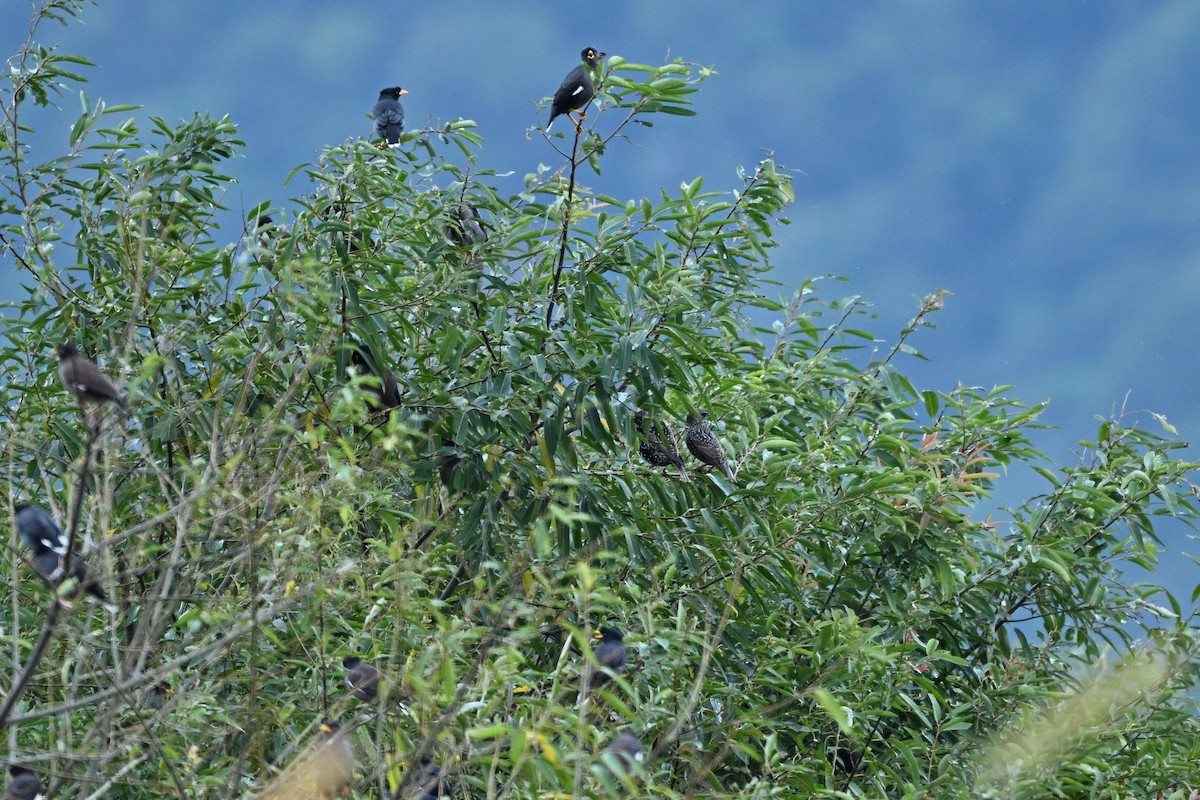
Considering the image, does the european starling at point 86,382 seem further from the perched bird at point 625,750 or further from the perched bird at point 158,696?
the perched bird at point 625,750

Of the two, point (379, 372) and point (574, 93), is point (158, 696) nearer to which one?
point (379, 372)

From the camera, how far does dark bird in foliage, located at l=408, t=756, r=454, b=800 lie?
3194mm

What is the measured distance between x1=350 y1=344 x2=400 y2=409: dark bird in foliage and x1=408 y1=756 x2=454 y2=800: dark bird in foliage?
181cm

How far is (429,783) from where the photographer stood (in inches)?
126

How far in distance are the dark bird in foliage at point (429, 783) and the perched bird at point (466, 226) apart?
246 centimetres

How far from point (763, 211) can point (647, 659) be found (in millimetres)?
2166

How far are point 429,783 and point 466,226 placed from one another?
3051mm

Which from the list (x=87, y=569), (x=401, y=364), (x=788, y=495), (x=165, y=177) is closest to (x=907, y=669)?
(x=788, y=495)

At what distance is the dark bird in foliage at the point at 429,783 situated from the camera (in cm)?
319

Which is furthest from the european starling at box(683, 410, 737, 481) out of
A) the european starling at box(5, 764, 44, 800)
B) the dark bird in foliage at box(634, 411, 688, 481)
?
the european starling at box(5, 764, 44, 800)

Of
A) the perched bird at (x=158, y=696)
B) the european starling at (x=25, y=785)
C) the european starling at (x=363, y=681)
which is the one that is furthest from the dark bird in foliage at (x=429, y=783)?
the european starling at (x=25, y=785)

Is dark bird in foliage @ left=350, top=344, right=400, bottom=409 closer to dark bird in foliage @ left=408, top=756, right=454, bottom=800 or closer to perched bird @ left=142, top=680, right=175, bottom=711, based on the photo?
perched bird @ left=142, top=680, right=175, bottom=711

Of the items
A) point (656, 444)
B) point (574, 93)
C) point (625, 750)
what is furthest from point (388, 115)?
point (625, 750)

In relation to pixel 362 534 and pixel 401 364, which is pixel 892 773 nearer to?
pixel 362 534
